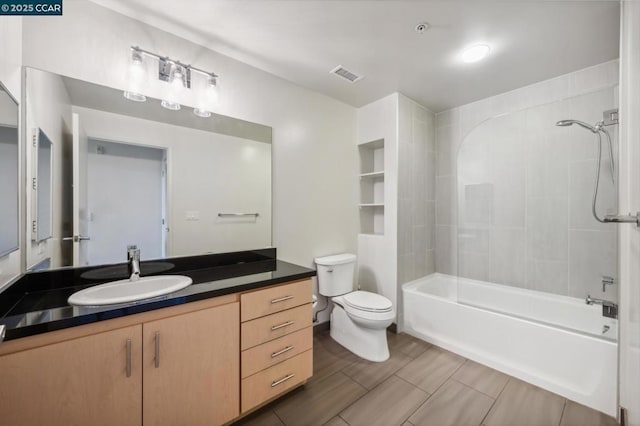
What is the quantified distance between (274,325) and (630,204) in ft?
6.41

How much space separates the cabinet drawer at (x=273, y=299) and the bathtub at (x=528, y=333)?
1351 mm

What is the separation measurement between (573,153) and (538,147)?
248mm

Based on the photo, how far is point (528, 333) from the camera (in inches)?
71.6

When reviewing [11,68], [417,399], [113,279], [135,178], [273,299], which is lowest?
[417,399]

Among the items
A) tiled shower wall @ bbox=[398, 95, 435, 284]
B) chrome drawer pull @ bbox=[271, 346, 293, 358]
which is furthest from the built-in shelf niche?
chrome drawer pull @ bbox=[271, 346, 293, 358]

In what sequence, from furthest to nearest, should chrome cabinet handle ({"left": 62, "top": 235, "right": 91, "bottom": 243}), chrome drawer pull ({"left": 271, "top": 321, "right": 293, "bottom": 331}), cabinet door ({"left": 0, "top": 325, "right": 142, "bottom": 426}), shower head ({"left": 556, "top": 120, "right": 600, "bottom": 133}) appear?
shower head ({"left": 556, "top": 120, "right": 600, "bottom": 133})
chrome drawer pull ({"left": 271, "top": 321, "right": 293, "bottom": 331})
chrome cabinet handle ({"left": 62, "top": 235, "right": 91, "bottom": 243})
cabinet door ({"left": 0, "top": 325, "right": 142, "bottom": 426})

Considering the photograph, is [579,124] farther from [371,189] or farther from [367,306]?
[367,306]

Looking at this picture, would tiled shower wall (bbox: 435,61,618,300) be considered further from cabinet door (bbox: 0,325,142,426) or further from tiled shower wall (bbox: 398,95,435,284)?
cabinet door (bbox: 0,325,142,426)

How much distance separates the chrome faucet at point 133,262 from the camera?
1.39 meters

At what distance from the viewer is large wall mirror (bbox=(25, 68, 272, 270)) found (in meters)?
→ 1.33

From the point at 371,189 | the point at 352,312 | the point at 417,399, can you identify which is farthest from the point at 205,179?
the point at 417,399

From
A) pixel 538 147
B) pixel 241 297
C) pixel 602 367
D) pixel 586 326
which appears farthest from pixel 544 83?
pixel 241 297

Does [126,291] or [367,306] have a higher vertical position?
[126,291]

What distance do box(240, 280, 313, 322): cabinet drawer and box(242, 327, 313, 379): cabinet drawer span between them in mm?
186
